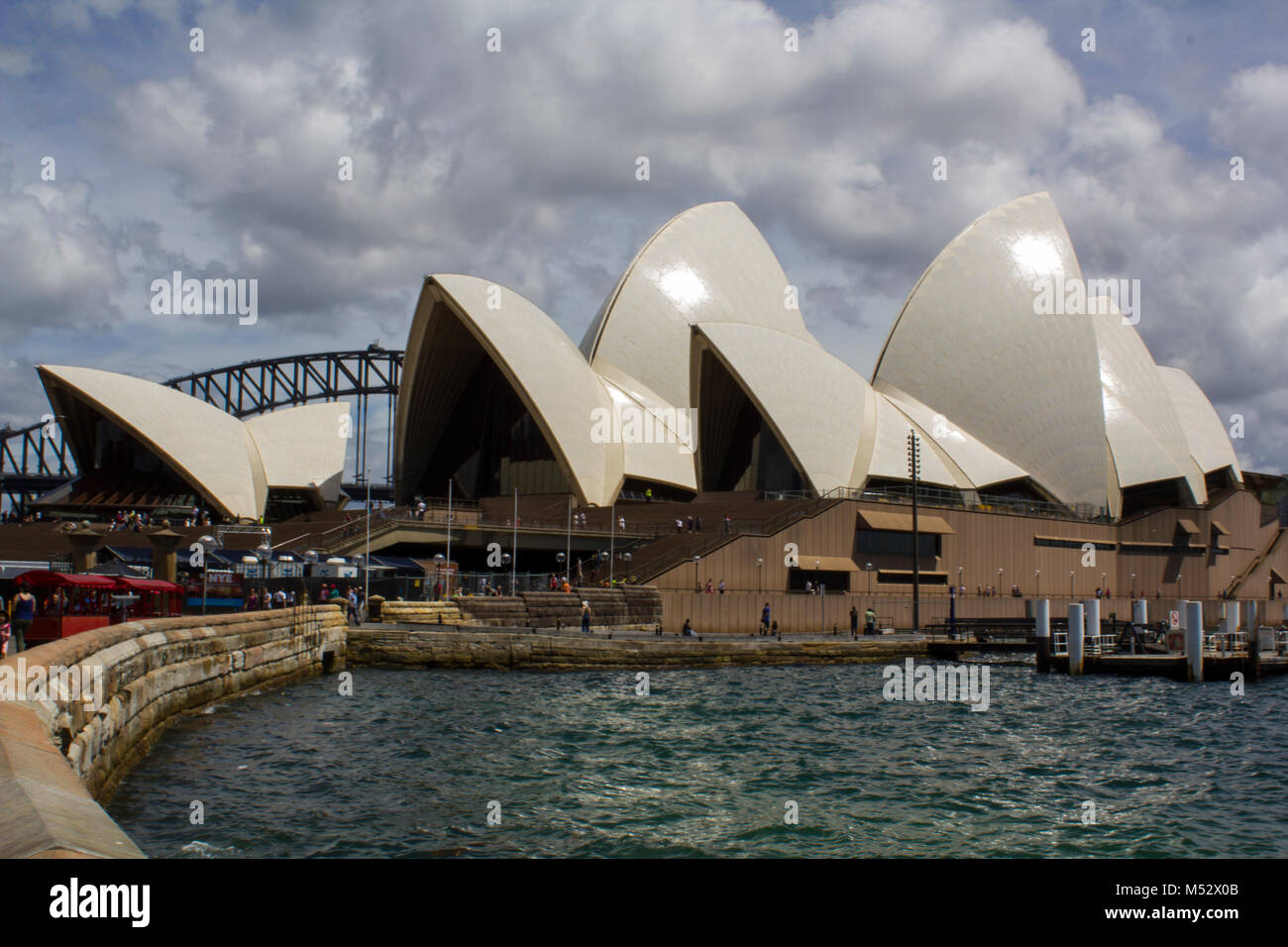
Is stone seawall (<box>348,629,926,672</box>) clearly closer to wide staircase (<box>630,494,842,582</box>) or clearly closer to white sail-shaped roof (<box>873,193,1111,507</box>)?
wide staircase (<box>630,494,842,582</box>)

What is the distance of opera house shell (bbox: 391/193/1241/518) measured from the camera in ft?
161

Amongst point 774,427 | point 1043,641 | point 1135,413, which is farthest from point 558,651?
point 1135,413

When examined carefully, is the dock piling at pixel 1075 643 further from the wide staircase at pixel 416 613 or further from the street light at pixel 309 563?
the street light at pixel 309 563

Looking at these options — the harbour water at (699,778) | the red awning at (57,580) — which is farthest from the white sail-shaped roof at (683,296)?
the red awning at (57,580)

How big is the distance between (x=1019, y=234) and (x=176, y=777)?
53321 mm

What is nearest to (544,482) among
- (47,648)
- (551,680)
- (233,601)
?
(233,601)

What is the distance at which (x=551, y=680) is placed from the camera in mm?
25047

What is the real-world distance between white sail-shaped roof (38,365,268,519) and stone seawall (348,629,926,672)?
27960mm

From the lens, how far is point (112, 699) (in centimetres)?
1197

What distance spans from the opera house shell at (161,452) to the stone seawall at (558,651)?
2770 centimetres

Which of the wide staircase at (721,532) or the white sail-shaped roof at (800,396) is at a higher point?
the white sail-shaped roof at (800,396)

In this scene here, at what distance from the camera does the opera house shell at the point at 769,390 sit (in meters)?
49.0

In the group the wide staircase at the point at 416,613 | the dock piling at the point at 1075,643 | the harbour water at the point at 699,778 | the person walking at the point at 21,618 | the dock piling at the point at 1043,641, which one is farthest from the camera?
the dock piling at the point at 1043,641

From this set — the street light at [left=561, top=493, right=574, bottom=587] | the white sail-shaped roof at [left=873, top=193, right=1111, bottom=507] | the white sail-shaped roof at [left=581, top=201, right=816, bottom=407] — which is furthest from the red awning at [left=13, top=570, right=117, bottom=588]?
the white sail-shaped roof at [left=873, top=193, right=1111, bottom=507]
